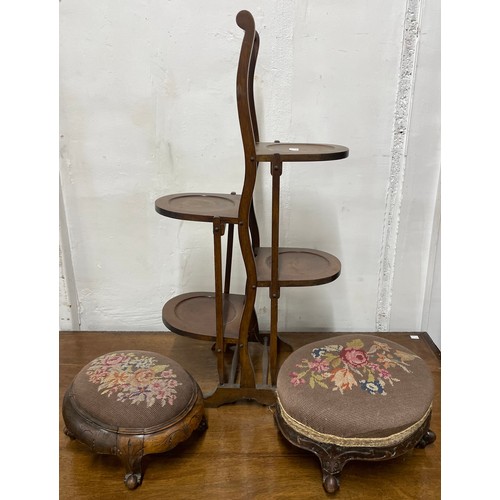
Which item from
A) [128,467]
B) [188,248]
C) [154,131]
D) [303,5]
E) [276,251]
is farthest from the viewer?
[188,248]

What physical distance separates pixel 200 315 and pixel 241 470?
0.55 metres

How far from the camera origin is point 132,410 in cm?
133

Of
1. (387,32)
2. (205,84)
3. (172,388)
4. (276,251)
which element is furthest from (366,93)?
(172,388)

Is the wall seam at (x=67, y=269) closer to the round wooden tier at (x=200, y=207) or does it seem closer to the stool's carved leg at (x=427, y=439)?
the round wooden tier at (x=200, y=207)

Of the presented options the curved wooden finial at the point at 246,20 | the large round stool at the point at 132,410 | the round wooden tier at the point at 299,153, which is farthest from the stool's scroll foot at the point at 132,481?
the curved wooden finial at the point at 246,20

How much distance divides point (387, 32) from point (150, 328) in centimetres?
156

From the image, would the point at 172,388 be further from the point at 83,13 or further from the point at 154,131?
the point at 83,13

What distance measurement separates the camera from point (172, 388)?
1.41m

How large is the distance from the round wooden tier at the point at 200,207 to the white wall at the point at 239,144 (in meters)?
0.26

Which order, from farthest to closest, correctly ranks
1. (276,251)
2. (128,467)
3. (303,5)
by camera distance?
1. (303,5)
2. (276,251)
3. (128,467)

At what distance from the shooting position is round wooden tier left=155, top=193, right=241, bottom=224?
1.45 meters

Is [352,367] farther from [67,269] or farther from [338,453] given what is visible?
[67,269]

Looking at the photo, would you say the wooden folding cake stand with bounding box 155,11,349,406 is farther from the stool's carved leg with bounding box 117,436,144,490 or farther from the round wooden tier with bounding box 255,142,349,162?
the stool's carved leg with bounding box 117,436,144,490

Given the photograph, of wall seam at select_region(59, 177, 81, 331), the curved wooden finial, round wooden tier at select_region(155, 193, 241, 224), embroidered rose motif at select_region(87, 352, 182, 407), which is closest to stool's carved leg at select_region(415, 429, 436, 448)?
embroidered rose motif at select_region(87, 352, 182, 407)
